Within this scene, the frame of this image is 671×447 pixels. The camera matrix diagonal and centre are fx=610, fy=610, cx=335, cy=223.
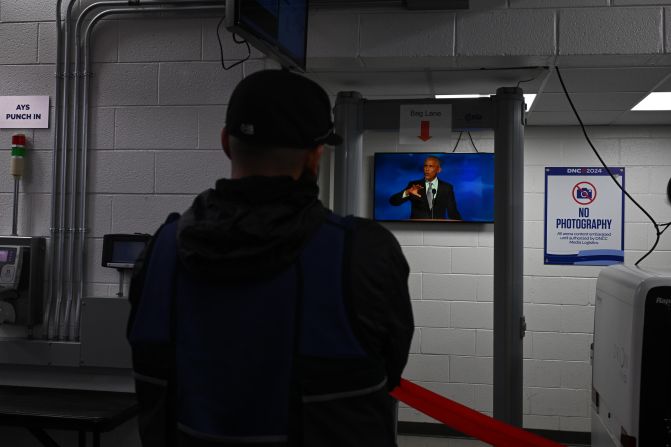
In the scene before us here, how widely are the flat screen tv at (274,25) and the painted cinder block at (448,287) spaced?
2.72 metres

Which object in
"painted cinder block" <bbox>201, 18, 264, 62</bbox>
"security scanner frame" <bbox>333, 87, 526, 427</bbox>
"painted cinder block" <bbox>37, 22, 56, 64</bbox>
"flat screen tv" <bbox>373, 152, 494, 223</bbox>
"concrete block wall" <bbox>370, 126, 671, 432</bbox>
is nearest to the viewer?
"security scanner frame" <bbox>333, 87, 526, 427</bbox>

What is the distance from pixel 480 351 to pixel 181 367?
3843 mm

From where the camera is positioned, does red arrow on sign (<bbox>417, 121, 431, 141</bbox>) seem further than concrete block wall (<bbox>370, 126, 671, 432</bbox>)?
No

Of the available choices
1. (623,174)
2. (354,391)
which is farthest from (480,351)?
(354,391)

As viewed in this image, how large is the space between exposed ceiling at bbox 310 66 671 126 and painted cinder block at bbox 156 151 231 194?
0.67m

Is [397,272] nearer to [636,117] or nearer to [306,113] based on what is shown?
[306,113]

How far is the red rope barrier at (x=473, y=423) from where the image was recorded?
78.3 inches

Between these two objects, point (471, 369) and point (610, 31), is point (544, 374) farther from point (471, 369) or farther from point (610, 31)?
point (610, 31)

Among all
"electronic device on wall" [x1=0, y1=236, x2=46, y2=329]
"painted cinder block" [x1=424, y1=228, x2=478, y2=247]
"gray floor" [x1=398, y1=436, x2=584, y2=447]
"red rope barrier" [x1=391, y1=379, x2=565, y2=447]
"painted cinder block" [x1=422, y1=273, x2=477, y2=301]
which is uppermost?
"painted cinder block" [x1=424, y1=228, x2=478, y2=247]

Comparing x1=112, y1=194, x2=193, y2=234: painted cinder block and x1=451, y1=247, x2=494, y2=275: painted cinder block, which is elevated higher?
x1=112, y1=194, x2=193, y2=234: painted cinder block

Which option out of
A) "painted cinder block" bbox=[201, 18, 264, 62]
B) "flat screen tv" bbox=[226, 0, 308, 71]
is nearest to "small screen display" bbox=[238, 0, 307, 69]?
"flat screen tv" bbox=[226, 0, 308, 71]

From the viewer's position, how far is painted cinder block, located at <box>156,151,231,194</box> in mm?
2572

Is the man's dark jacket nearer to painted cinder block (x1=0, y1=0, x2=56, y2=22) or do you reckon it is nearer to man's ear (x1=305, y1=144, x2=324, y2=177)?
man's ear (x1=305, y1=144, x2=324, y2=177)

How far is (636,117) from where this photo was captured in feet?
13.4
